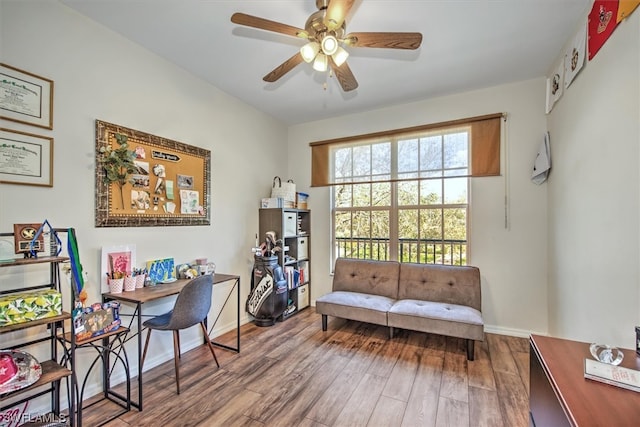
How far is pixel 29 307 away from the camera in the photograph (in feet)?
4.81

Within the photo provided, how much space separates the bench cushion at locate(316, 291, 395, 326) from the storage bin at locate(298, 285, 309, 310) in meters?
0.74

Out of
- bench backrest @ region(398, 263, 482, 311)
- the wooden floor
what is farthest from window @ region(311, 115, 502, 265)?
the wooden floor

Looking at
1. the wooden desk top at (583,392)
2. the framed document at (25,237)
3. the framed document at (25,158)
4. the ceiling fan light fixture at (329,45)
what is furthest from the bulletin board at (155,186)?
the wooden desk top at (583,392)

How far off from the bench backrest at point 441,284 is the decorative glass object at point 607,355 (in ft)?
6.38

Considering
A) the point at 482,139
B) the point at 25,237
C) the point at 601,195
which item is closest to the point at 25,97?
the point at 25,237

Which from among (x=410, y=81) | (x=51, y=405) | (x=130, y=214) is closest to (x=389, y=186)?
(x=410, y=81)

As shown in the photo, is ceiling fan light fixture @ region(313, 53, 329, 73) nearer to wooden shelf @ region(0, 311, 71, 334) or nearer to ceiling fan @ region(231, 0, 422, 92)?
ceiling fan @ region(231, 0, 422, 92)

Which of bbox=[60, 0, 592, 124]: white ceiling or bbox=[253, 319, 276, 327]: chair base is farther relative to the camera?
bbox=[253, 319, 276, 327]: chair base

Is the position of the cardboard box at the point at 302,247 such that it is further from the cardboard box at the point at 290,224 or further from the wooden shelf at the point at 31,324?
the wooden shelf at the point at 31,324

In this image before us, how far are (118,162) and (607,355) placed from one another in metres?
3.06

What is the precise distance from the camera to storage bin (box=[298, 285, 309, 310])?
3.91 meters

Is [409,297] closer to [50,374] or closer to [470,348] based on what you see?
[470,348]

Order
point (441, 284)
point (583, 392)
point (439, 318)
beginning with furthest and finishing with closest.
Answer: point (441, 284)
point (439, 318)
point (583, 392)

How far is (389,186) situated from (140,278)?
2960mm
